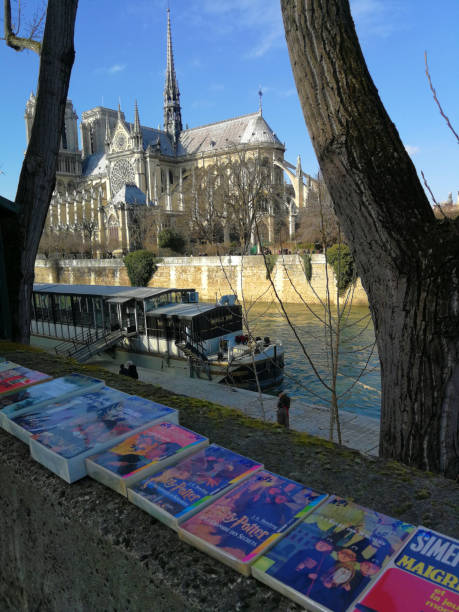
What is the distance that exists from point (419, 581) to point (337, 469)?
82 centimetres

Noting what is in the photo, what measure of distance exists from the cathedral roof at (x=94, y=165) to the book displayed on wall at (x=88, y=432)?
92.7 m

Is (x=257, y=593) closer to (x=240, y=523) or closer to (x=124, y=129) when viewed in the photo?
(x=240, y=523)

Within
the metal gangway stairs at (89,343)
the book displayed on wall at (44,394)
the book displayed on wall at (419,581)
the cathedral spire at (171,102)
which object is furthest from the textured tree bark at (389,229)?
the cathedral spire at (171,102)

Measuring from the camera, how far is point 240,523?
4.66ft

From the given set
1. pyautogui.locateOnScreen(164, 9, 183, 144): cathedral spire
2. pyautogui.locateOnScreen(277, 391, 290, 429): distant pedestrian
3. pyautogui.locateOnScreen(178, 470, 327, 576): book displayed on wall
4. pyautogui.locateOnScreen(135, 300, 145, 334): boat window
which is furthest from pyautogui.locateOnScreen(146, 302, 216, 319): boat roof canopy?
pyautogui.locateOnScreen(164, 9, 183, 144): cathedral spire

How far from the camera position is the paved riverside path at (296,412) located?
376 inches

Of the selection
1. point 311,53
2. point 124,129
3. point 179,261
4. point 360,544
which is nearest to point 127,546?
point 360,544

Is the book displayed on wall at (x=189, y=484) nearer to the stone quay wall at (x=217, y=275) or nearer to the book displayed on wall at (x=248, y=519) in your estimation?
the book displayed on wall at (x=248, y=519)

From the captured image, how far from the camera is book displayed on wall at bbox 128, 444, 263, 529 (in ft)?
5.02

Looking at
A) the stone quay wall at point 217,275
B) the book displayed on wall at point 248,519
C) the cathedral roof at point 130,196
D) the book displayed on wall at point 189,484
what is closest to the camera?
the book displayed on wall at point 248,519

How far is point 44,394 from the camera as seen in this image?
2.65 metres

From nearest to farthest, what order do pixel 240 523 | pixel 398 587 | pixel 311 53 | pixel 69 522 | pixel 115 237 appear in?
pixel 398 587 < pixel 240 523 < pixel 69 522 < pixel 311 53 < pixel 115 237

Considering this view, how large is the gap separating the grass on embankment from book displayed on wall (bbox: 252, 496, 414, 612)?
0.28 meters

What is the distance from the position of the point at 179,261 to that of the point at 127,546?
131ft
